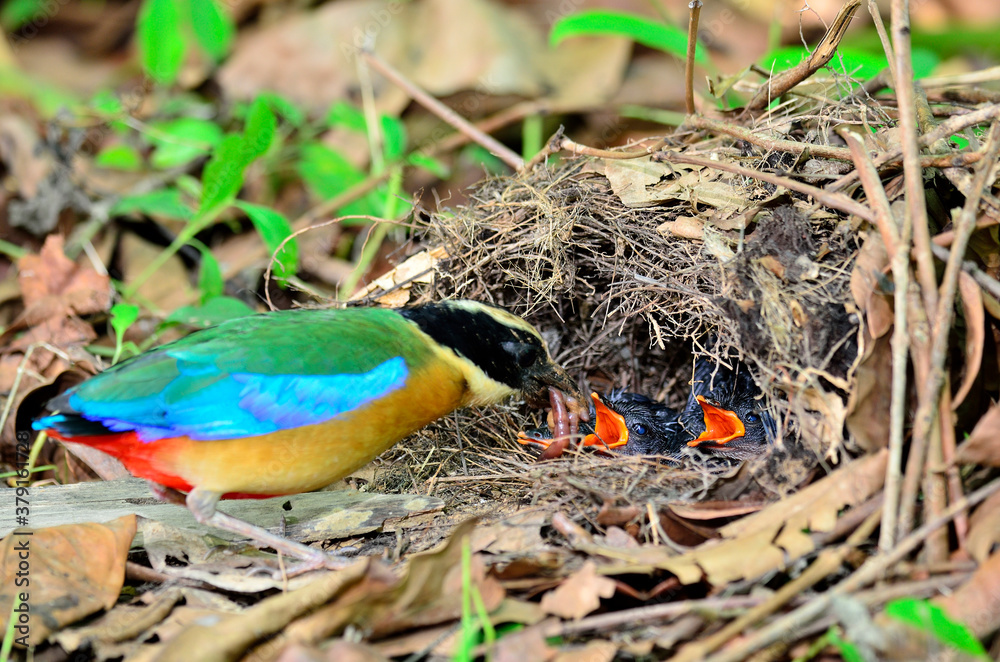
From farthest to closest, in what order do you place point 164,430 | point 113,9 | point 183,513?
point 113,9 → point 183,513 → point 164,430

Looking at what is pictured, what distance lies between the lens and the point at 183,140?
6734 millimetres

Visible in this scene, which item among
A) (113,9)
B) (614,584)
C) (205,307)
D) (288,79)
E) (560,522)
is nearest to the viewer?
(614,584)

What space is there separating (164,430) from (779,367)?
240 centimetres

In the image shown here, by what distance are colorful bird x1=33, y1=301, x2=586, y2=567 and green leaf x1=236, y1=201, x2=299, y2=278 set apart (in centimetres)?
117

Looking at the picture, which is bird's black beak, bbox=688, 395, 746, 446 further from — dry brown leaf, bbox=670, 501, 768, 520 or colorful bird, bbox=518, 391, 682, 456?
dry brown leaf, bbox=670, 501, 768, 520

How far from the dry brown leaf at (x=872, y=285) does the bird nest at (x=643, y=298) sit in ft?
0.47

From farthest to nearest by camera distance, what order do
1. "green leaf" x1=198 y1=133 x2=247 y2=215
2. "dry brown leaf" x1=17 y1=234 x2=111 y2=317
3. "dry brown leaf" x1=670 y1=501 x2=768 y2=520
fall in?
"dry brown leaf" x1=17 y1=234 x2=111 y2=317, "green leaf" x1=198 y1=133 x2=247 y2=215, "dry brown leaf" x1=670 y1=501 x2=768 y2=520

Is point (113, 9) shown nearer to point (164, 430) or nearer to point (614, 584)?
point (164, 430)

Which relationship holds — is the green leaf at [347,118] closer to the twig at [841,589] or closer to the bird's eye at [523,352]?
the bird's eye at [523,352]

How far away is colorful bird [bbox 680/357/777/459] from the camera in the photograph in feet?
13.7

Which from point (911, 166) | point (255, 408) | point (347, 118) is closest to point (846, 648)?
point (911, 166)

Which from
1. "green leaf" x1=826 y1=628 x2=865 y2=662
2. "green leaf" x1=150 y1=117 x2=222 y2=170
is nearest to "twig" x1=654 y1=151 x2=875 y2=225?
"green leaf" x1=826 y1=628 x2=865 y2=662

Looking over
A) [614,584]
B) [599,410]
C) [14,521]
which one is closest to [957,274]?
[614,584]

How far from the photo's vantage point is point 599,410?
4656mm
